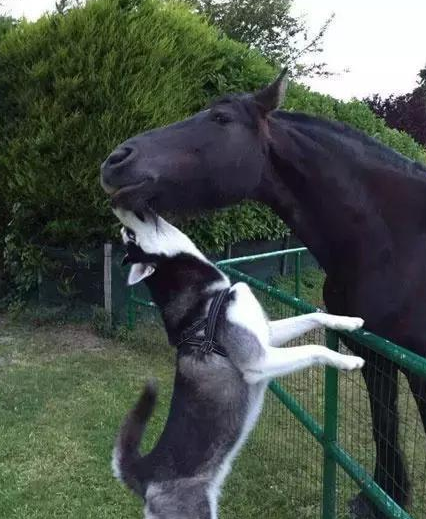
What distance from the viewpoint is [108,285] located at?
6961 mm

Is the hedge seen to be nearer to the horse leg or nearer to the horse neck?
the horse neck

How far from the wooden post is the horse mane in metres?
4.01

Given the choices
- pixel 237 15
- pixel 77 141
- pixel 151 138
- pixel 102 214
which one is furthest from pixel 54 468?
pixel 237 15

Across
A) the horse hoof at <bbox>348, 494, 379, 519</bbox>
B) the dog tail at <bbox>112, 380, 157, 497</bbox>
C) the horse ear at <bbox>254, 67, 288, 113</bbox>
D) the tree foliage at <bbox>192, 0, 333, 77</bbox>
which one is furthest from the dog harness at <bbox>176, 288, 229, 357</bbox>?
the tree foliage at <bbox>192, 0, 333, 77</bbox>

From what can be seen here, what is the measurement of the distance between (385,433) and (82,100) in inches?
191

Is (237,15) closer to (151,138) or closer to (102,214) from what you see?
(102,214)

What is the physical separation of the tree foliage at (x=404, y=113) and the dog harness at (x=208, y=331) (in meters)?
21.1

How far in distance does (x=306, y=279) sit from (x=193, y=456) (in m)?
7.02

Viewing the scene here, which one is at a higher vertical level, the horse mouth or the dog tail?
the horse mouth

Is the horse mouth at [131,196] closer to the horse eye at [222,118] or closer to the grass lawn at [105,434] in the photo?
the horse eye at [222,118]

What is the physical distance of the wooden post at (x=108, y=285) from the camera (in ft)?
22.5

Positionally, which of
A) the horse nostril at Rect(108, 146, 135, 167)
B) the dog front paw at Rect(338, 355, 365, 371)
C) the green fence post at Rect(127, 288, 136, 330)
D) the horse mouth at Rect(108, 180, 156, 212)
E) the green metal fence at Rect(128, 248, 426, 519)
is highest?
the horse nostril at Rect(108, 146, 135, 167)

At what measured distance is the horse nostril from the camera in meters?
2.77

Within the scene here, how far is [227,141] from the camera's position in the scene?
293 cm
